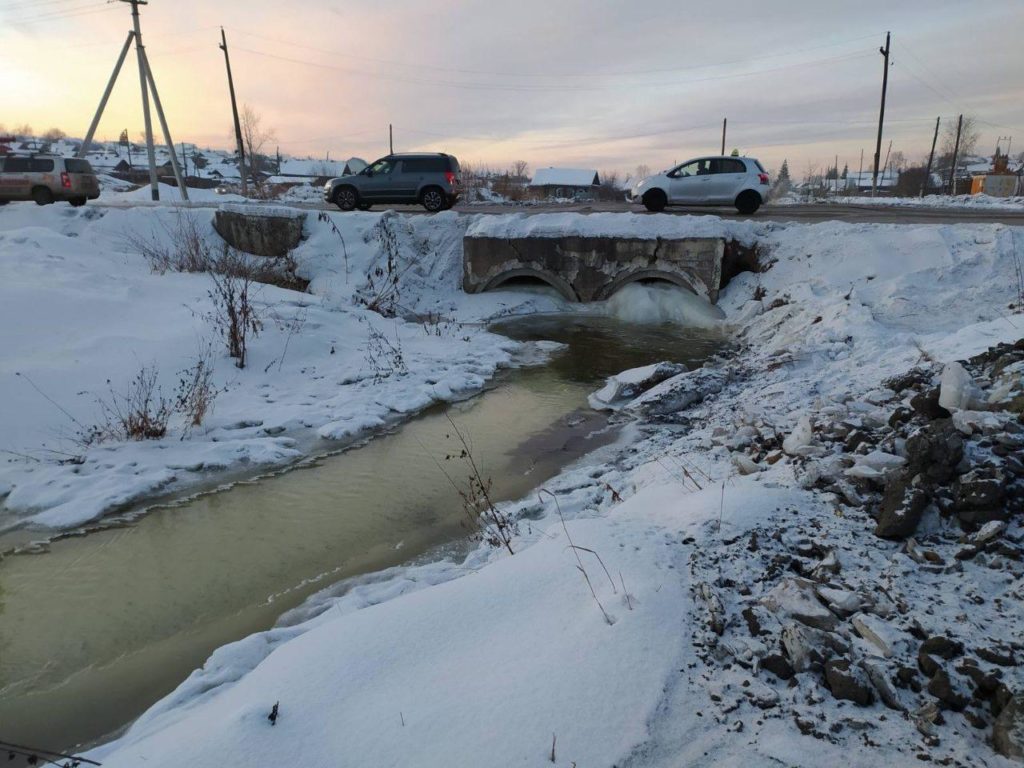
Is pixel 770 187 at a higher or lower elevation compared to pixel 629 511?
higher

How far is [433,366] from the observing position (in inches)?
400

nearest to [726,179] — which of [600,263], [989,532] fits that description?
[600,263]

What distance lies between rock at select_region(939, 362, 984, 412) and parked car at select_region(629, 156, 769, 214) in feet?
39.7

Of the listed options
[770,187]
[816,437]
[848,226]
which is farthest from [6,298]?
[770,187]

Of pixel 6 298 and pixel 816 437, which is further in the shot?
pixel 6 298

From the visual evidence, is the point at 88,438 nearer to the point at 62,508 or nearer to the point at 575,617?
the point at 62,508

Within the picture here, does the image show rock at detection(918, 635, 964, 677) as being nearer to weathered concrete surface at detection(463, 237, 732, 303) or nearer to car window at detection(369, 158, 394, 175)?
weathered concrete surface at detection(463, 237, 732, 303)

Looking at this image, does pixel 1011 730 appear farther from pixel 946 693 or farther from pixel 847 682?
pixel 847 682

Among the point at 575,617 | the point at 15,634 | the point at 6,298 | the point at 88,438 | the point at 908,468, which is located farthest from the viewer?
the point at 6,298

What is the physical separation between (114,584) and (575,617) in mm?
3743

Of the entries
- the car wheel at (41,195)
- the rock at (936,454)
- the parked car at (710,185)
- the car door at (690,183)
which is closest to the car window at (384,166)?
the parked car at (710,185)

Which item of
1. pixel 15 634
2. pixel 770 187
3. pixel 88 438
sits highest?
pixel 770 187

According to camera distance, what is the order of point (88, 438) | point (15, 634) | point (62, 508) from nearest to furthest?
point (15, 634) < point (62, 508) < point (88, 438)

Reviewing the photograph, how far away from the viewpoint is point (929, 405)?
4301mm
